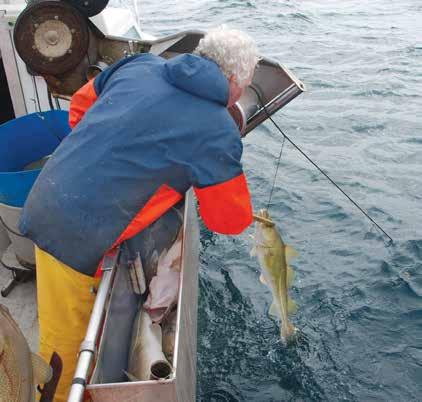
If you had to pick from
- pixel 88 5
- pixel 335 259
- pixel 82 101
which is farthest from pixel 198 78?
pixel 335 259

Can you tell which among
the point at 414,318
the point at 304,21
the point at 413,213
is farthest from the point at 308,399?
the point at 304,21

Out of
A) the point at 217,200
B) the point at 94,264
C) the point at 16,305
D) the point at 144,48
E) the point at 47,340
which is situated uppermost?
the point at 144,48

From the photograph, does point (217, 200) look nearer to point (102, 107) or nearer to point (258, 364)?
point (102, 107)

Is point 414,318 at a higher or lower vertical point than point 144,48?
lower

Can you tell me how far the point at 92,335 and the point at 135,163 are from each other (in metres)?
0.97

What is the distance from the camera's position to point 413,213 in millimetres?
A: 6547

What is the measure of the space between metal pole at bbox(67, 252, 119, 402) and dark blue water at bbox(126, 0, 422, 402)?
179cm

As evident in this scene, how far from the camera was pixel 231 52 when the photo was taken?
3055mm

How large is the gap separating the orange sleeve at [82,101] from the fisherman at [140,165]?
1.46 feet

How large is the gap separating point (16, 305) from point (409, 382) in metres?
3.53

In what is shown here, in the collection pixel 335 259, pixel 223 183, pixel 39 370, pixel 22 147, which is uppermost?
pixel 223 183

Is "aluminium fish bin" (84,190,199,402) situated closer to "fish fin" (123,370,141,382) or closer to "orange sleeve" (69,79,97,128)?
"fish fin" (123,370,141,382)

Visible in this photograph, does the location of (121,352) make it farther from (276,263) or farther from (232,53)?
(232,53)

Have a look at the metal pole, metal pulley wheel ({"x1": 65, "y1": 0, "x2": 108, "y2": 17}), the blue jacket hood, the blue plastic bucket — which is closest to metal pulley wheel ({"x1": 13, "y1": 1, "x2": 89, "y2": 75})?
metal pulley wheel ({"x1": 65, "y1": 0, "x2": 108, "y2": 17})
